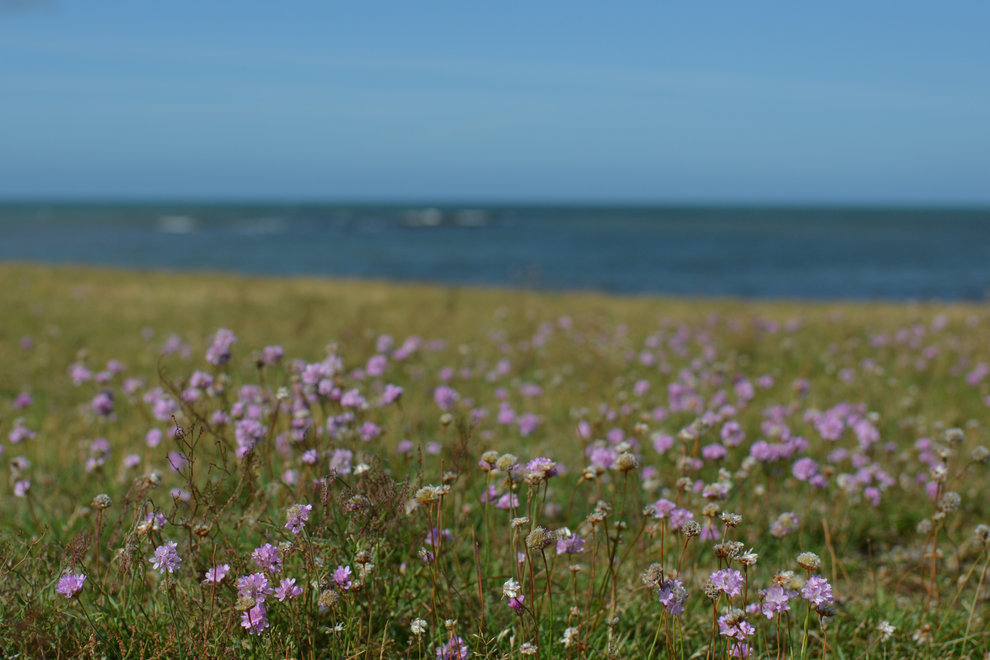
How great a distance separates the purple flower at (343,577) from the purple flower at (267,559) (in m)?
0.14

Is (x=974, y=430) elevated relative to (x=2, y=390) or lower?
elevated

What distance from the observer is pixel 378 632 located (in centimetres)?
221

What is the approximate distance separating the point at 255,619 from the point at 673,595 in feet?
3.16

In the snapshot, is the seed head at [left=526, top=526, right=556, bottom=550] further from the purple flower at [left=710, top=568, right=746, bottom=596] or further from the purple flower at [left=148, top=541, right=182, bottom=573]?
the purple flower at [left=148, top=541, right=182, bottom=573]

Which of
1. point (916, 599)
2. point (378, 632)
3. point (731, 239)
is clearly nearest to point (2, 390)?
point (378, 632)

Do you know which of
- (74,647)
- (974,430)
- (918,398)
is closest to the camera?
(74,647)

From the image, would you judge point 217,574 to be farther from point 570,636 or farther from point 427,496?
point 570,636

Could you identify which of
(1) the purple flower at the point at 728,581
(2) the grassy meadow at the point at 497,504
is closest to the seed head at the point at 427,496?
(2) the grassy meadow at the point at 497,504

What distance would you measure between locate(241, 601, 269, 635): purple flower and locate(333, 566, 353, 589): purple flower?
0.18 metres

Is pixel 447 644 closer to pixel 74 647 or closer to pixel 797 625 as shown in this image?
pixel 74 647

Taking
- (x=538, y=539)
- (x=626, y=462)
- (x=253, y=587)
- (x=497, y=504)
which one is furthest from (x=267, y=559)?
(x=626, y=462)

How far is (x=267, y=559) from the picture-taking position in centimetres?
187

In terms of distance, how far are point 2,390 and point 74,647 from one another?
Answer: 14.8ft

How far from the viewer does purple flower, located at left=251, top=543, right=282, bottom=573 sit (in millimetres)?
1867
